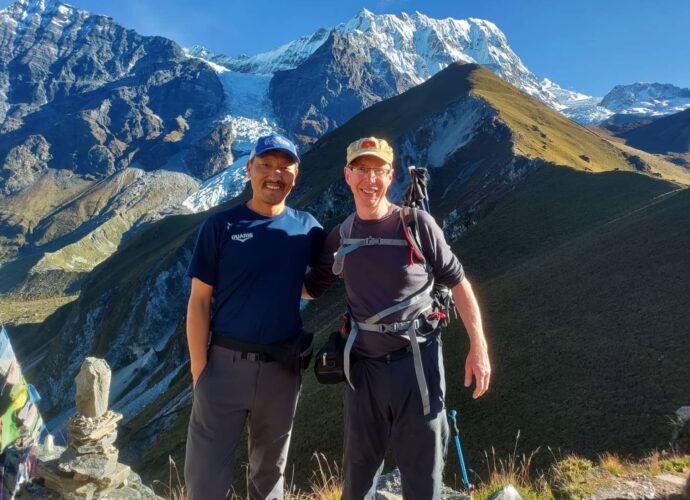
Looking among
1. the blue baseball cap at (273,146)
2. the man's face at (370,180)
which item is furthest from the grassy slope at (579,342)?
the blue baseball cap at (273,146)

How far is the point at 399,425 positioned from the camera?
5164 mm

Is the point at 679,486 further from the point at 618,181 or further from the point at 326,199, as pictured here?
the point at 326,199

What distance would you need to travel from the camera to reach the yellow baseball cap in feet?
17.5

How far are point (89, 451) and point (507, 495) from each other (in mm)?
5461

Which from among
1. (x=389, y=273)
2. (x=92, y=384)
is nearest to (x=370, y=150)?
(x=389, y=273)

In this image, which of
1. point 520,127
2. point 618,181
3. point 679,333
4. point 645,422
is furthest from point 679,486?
point 520,127

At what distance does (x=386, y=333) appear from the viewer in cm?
520

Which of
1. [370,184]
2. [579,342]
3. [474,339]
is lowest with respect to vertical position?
[579,342]

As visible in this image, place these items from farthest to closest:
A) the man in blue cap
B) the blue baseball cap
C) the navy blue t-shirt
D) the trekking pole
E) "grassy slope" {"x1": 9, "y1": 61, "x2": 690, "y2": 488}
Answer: "grassy slope" {"x1": 9, "y1": 61, "x2": 690, "y2": 488}
the trekking pole
the blue baseball cap
the navy blue t-shirt
the man in blue cap

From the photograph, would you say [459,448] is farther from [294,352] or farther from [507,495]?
[294,352]

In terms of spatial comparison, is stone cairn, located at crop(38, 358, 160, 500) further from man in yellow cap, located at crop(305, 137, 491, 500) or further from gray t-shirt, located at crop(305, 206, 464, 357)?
gray t-shirt, located at crop(305, 206, 464, 357)

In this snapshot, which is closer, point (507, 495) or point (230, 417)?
point (230, 417)

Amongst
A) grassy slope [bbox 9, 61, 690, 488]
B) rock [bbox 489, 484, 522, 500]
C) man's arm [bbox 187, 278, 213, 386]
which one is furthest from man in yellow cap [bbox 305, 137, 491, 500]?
grassy slope [bbox 9, 61, 690, 488]

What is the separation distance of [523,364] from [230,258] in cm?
2380
